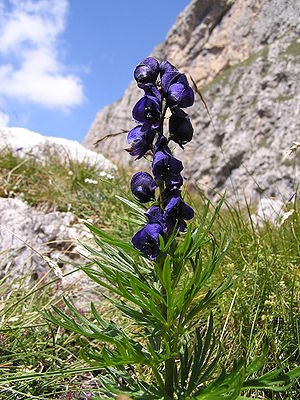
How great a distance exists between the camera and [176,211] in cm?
158

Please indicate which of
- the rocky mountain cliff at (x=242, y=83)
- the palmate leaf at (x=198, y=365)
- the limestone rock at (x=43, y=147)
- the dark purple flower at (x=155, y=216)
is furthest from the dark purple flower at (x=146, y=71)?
the rocky mountain cliff at (x=242, y=83)

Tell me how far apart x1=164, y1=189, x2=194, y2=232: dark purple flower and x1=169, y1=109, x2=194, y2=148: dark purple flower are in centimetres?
22

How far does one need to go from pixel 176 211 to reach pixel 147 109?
40 centimetres

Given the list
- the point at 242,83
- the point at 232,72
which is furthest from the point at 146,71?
the point at 232,72

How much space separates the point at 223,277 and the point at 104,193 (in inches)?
113

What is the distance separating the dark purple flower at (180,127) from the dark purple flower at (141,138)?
0.26ft

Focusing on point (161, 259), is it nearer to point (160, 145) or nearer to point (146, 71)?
point (160, 145)

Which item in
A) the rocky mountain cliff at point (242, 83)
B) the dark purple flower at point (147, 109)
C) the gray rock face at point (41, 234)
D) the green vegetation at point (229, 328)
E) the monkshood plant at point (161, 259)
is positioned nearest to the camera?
the monkshood plant at point (161, 259)

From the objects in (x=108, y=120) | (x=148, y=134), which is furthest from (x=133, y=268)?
(x=108, y=120)

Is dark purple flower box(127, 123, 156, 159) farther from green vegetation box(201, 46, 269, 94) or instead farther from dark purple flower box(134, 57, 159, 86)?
green vegetation box(201, 46, 269, 94)

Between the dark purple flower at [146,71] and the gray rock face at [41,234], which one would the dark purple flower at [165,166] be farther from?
the gray rock face at [41,234]

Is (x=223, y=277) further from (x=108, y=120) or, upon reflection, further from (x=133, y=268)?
(x=108, y=120)

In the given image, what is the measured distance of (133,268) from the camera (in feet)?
5.58

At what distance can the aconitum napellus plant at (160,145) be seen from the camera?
1539 mm
